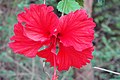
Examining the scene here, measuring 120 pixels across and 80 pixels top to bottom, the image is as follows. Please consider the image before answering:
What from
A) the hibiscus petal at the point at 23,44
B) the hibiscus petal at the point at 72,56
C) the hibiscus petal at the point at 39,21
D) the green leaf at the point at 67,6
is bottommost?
the hibiscus petal at the point at 72,56

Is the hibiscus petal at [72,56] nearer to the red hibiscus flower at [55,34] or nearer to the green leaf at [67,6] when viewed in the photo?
the red hibiscus flower at [55,34]

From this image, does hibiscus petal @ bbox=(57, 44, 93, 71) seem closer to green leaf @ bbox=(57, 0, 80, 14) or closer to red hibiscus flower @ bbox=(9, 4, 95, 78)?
red hibiscus flower @ bbox=(9, 4, 95, 78)

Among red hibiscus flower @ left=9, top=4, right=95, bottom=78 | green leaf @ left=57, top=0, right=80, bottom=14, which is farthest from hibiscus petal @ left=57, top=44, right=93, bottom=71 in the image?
green leaf @ left=57, top=0, right=80, bottom=14

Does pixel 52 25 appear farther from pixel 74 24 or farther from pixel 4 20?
pixel 4 20

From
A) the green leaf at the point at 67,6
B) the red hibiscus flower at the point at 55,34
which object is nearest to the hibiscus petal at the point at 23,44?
the red hibiscus flower at the point at 55,34

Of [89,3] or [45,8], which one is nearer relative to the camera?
[45,8]

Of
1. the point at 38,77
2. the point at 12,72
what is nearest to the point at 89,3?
the point at 38,77

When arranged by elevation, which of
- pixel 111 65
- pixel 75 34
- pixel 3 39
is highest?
pixel 75 34
